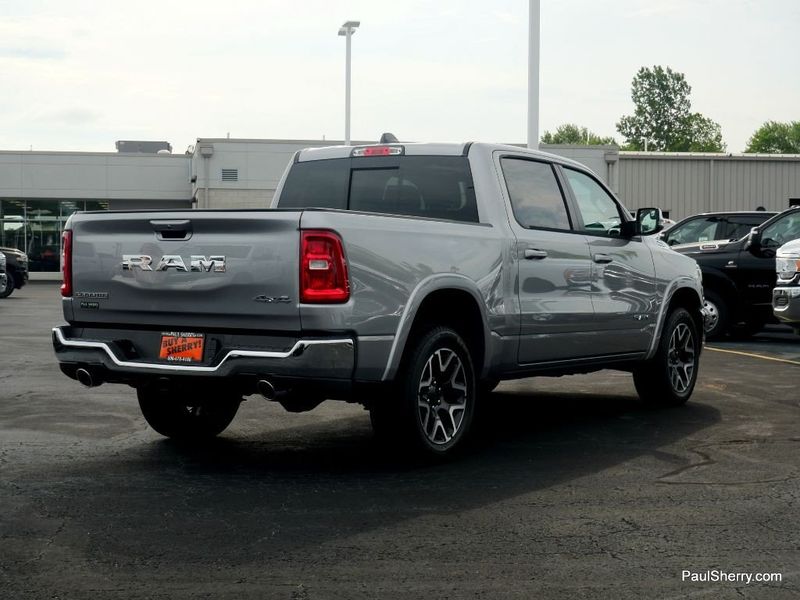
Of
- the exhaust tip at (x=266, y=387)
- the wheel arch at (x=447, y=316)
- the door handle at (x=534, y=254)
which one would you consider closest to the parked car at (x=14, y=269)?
the door handle at (x=534, y=254)

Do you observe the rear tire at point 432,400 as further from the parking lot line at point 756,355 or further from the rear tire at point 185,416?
the parking lot line at point 756,355

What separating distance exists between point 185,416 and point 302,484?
1.77m

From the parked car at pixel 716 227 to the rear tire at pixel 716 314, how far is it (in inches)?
48.5

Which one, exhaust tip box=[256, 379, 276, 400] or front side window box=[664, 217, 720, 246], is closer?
exhaust tip box=[256, 379, 276, 400]

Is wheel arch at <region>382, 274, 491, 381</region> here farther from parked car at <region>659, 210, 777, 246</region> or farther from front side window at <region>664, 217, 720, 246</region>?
front side window at <region>664, 217, 720, 246</region>

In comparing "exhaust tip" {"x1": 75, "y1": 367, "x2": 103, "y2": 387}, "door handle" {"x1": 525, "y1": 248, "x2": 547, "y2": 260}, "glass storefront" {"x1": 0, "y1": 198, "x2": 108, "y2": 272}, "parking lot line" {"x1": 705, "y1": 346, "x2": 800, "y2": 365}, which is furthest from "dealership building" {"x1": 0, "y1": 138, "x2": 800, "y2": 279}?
"exhaust tip" {"x1": 75, "y1": 367, "x2": 103, "y2": 387}

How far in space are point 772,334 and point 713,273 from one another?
2.64 meters

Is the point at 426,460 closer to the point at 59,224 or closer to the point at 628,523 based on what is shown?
the point at 628,523

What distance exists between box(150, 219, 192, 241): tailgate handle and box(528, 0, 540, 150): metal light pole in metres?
14.5

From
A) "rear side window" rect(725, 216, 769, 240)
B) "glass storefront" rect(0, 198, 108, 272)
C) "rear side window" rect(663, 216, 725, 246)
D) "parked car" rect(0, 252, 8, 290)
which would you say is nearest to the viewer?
"rear side window" rect(725, 216, 769, 240)

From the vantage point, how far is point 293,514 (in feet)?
18.4

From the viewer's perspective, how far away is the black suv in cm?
1579

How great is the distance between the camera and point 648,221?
9.20 m

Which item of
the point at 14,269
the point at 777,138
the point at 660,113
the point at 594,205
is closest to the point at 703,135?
the point at 660,113
